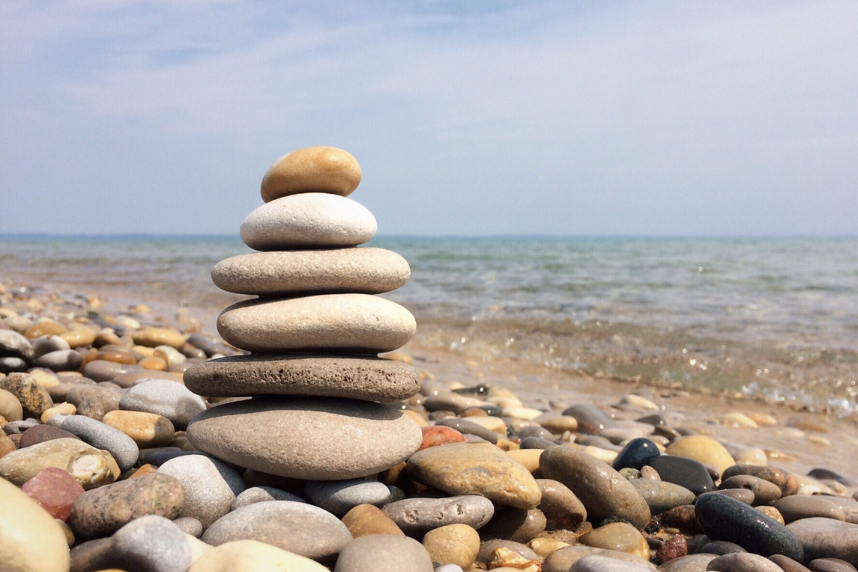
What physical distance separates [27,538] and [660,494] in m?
3.25

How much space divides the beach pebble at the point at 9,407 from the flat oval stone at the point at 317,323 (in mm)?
1597

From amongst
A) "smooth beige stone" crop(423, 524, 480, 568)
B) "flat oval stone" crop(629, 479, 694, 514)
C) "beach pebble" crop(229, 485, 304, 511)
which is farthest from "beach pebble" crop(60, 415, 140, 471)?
"flat oval stone" crop(629, 479, 694, 514)

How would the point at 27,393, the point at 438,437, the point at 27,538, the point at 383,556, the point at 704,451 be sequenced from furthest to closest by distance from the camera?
1. the point at 704,451
2. the point at 27,393
3. the point at 438,437
4. the point at 383,556
5. the point at 27,538

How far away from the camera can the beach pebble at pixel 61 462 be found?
9.96 feet

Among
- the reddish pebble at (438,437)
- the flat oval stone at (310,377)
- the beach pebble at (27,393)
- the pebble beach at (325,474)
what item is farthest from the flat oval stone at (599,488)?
the beach pebble at (27,393)

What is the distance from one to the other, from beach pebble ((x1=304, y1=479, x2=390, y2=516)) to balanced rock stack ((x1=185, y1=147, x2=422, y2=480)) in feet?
0.24

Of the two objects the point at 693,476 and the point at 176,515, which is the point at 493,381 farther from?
the point at 176,515

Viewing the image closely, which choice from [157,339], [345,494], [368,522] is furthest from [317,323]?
[157,339]

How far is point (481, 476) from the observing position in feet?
10.8

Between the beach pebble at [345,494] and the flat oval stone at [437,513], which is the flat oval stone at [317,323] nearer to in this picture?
the beach pebble at [345,494]

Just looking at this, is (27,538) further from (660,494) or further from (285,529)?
(660,494)

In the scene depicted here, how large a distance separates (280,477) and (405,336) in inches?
40.2

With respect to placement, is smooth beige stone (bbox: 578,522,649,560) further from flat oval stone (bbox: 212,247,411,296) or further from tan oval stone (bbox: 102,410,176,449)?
tan oval stone (bbox: 102,410,176,449)

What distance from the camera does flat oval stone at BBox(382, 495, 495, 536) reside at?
3.08 metres
